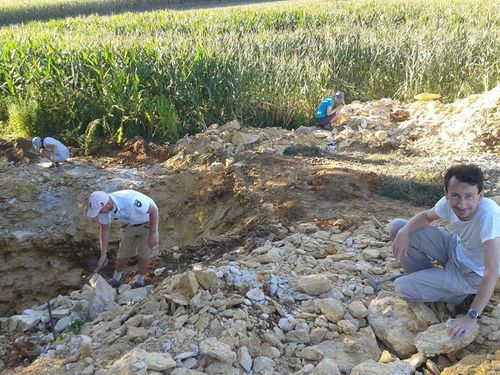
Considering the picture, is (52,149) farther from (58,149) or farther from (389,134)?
(389,134)

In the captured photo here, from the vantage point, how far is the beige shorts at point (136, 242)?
17.2 ft

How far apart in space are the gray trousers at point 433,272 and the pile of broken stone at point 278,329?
0.40ft

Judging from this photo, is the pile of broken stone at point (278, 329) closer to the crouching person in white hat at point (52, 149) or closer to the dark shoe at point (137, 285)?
the dark shoe at point (137, 285)

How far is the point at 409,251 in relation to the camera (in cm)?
385

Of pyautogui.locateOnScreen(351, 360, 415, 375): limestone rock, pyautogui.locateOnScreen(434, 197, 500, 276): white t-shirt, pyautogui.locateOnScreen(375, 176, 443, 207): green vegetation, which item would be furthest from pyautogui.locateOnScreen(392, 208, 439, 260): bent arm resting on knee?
pyautogui.locateOnScreen(375, 176, 443, 207): green vegetation

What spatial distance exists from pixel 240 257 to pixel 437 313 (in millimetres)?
1827

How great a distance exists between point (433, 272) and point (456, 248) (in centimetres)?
23

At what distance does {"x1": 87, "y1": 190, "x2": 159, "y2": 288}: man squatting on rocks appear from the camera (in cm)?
464

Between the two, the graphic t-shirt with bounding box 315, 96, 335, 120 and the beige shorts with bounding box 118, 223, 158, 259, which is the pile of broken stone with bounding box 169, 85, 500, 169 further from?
the beige shorts with bounding box 118, 223, 158, 259

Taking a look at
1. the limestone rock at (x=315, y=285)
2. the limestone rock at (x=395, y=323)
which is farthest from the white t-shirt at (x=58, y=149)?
the limestone rock at (x=395, y=323)

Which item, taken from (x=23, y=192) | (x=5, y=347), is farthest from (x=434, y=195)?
(x=23, y=192)

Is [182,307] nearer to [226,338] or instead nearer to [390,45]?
[226,338]

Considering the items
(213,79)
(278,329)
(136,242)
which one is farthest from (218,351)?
(213,79)

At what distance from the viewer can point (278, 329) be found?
11.9 ft
